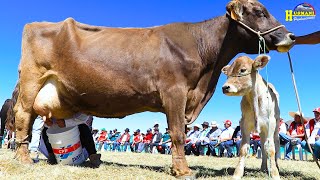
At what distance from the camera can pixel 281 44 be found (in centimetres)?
Result: 515

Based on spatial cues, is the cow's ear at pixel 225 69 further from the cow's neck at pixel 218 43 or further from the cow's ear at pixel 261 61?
the cow's ear at pixel 261 61

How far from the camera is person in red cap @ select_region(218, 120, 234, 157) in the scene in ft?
46.4

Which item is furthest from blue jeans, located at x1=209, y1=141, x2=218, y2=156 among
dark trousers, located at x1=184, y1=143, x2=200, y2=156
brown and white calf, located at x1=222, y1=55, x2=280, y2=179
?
brown and white calf, located at x1=222, y1=55, x2=280, y2=179

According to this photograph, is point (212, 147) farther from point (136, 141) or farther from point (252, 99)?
point (252, 99)

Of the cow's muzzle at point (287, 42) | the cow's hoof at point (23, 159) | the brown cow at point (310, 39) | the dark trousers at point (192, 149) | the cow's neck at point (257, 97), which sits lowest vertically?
the dark trousers at point (192, 149)

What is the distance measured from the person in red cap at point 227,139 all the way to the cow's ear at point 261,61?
9.45m

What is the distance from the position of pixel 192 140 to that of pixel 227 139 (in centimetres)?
204

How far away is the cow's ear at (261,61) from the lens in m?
4.96

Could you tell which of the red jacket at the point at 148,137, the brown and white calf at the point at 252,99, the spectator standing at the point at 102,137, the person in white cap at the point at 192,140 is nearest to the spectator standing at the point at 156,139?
the red jacket at the point at 148,137

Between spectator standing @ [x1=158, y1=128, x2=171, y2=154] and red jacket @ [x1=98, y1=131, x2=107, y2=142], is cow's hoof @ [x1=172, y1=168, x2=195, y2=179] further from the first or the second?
red jacket @ [x1=98, y1=131, x2=107, y2=142]

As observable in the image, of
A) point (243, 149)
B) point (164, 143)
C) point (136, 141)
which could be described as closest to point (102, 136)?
point (136, 141)

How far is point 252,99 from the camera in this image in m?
5.12

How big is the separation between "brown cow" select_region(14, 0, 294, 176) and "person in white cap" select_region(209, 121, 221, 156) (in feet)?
32.0

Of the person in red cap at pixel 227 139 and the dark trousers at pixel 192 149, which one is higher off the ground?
the person in red cap at pixel 227 139
